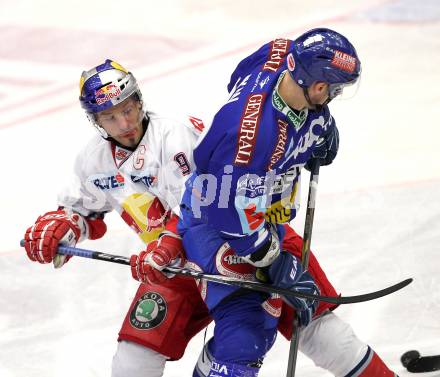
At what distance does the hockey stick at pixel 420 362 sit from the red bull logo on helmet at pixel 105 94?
1554 millimetres

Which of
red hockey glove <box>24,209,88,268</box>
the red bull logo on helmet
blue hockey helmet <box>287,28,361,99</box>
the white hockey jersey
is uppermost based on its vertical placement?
blue hockey helmet <box>287,28,361,99</box>

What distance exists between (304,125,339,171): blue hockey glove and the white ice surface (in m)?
0.91

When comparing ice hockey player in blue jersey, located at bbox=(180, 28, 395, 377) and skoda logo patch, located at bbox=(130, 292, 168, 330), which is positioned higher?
ice hockey player in blue jersey, located at bbox=(180, 28, 395, 377)

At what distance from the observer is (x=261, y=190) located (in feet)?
10.5

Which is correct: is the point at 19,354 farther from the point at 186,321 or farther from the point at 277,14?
the point at 277,14

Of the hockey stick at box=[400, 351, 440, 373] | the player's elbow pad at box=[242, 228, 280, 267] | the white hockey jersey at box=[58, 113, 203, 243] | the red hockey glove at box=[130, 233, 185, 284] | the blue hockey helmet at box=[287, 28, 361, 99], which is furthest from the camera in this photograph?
the hockey stick at box=[400, 351, 440, 373]

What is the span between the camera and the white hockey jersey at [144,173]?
3.54 meters

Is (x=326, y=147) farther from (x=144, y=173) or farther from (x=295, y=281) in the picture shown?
(x=144, y=173)

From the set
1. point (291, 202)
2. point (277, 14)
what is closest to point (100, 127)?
point (291, 202)

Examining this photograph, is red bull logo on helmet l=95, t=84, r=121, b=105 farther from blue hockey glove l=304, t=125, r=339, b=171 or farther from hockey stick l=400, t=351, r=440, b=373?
hockey stick l=400, t=351, r=440, b=373

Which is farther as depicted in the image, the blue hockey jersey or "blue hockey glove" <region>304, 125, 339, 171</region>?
"blue hockey glove" <region>304, 125, 339, 171</region>

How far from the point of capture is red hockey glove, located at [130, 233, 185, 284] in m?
3.43

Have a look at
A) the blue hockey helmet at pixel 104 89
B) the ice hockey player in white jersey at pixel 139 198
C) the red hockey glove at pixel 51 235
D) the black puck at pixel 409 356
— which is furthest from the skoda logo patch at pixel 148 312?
the black puck at pixel 409 356

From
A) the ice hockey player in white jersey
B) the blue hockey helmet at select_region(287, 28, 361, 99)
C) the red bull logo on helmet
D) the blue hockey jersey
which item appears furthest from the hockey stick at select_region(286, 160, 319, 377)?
the red bull logo on helmet
